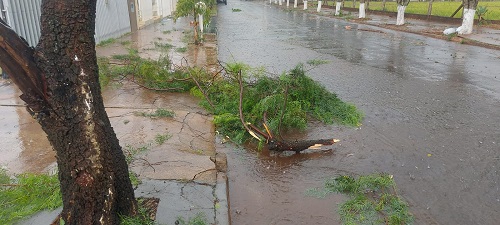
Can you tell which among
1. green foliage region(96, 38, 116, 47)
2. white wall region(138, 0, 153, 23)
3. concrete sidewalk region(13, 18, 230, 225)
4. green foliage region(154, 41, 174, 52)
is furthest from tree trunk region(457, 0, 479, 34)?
concrete sidewalk region(13, 18, 230, 225)

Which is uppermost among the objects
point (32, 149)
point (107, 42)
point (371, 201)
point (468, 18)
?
point (468, 18)

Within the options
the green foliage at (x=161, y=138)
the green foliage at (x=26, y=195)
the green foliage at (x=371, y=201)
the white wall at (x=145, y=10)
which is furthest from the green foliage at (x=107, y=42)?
the green foliage at (x=371, y=201)

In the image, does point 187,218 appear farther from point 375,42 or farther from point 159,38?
point 375,42

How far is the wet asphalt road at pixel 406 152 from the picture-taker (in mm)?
4078

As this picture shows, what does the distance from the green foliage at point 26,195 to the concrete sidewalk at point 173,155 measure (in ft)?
0.37

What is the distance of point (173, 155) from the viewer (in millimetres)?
4707

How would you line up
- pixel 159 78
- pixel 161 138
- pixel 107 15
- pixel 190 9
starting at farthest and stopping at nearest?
pixel 107 15 → pixel 190 9 → pixel 159 78 → pixel 161 138

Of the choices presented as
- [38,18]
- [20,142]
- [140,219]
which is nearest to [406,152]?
[140,219]

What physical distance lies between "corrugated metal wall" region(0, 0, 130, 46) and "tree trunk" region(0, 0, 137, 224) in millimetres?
4063

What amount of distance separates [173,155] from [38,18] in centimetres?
635

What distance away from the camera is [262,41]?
16234 millimetres

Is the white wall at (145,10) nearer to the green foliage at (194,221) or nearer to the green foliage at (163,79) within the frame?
the green foliage at (163,79)

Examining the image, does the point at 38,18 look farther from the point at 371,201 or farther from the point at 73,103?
the point at 371,201

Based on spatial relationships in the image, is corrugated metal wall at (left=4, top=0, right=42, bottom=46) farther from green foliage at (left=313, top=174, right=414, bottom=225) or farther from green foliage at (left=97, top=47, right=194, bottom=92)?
green foliage at (left=313, top=174, right=414, bottom=225)
